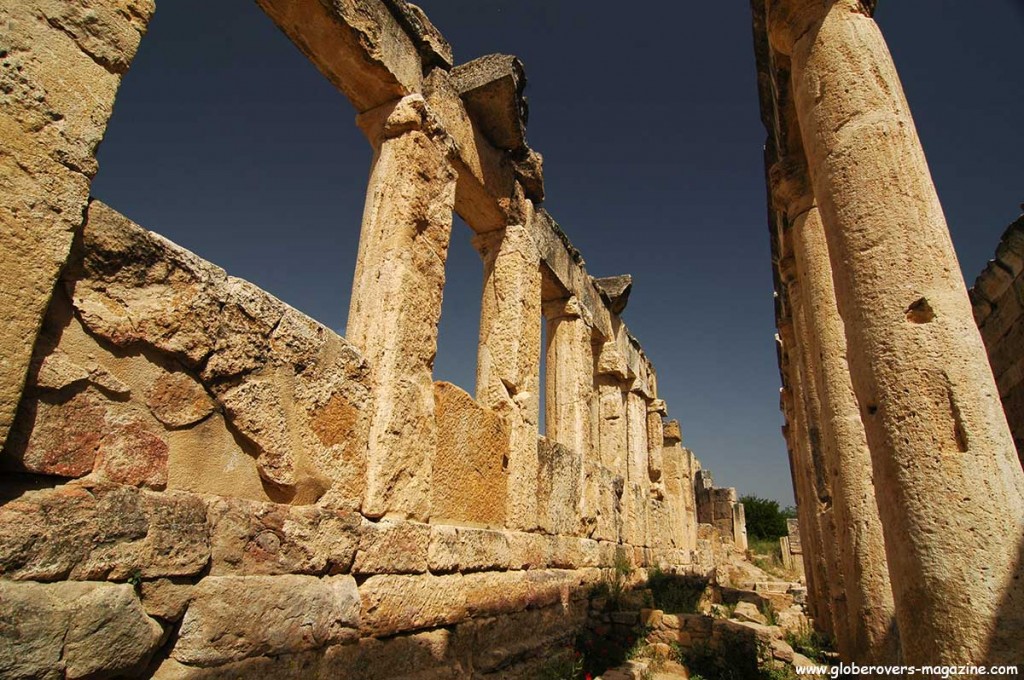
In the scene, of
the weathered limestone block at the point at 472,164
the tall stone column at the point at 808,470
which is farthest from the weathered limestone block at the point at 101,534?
the tall stone column at the point at 808,470

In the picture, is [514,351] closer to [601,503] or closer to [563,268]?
[563,268]

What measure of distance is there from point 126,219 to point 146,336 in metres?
0.51

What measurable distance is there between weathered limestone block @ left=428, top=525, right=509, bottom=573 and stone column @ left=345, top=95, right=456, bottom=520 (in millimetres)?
271

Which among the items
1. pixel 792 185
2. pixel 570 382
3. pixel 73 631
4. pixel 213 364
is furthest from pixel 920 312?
pixel 570 382

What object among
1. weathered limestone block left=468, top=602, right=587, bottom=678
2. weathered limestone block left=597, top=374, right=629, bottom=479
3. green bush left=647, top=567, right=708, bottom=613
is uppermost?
weathered limestone block left=597, top=374, right=629, bottom=479

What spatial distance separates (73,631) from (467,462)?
3.17 m

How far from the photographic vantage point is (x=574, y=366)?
7969 millimetres

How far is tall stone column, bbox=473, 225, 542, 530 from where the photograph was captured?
227 inches

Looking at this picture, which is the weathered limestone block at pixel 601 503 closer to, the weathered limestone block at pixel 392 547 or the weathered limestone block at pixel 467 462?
the weathered limestone block at pixel 467 462

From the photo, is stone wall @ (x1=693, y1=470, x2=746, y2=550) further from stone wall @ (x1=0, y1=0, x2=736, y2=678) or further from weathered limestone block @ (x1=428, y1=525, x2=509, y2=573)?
weathered limestone block @ (x1=428, y1=525, x2=509, y2=573)

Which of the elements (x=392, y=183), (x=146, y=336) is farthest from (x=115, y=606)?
(x=392, y=183)

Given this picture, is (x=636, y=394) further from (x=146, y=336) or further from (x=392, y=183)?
(x=146, y=336)

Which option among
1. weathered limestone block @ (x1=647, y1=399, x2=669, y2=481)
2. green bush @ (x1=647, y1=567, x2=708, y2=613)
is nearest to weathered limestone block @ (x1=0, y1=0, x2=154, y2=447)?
green bush @ (x1=647, y1=567, x2=708, y2=613)

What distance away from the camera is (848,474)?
481 centimetres
